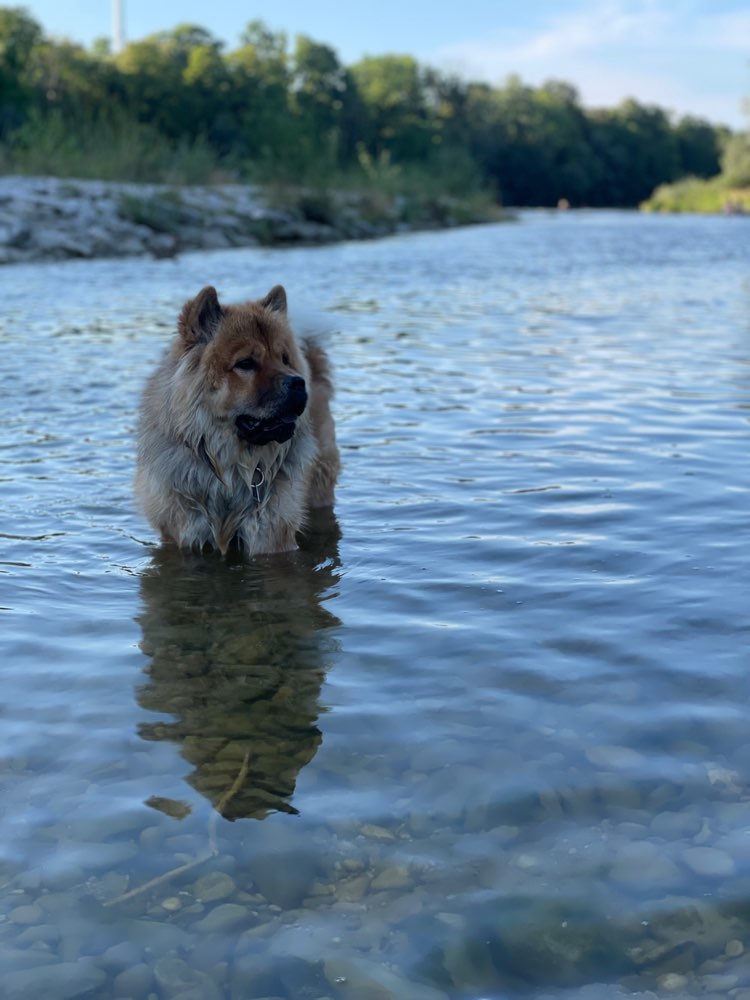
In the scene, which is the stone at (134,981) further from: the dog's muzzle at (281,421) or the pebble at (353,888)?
the dog's muzzle at (281,421)

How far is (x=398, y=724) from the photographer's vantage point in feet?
12.7

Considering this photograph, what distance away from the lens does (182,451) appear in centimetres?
584

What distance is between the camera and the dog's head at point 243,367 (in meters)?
5.42

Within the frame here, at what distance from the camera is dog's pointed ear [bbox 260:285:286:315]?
5.99 metres

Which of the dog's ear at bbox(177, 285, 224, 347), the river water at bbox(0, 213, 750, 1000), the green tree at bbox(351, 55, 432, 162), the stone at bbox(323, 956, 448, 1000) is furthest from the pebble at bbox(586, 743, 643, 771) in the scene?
the green tree at bbox(351, 55, 432, 162)

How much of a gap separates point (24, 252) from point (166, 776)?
74.3 ft

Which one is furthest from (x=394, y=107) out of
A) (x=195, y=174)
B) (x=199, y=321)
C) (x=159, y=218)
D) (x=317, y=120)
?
(x=199, y=321)

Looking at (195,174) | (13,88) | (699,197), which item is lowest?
(195,174)

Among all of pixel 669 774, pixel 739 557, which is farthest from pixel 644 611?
pixel 669 774

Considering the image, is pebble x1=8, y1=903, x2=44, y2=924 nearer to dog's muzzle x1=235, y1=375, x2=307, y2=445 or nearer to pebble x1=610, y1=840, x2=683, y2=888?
pebble x1=610, y1=840, x2=683, y2=888

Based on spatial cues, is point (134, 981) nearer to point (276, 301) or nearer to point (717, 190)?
point (276, 301)

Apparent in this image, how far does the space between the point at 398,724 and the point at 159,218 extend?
27.4 metres

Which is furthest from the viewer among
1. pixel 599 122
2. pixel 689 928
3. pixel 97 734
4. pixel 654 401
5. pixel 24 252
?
pixel 599 122

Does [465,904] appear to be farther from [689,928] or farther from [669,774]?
[669,774]
